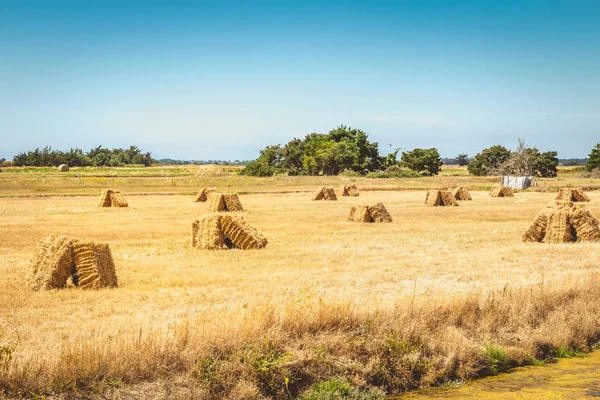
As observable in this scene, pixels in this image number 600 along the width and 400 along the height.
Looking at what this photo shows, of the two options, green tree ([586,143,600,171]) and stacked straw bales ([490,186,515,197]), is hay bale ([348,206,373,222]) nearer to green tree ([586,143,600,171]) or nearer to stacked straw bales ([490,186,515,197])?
stacked straw bales ([490,186,515,197])


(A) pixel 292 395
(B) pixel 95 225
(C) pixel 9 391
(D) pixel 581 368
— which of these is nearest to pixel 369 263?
(D) pixel 581 368

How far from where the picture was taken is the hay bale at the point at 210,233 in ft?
72.6

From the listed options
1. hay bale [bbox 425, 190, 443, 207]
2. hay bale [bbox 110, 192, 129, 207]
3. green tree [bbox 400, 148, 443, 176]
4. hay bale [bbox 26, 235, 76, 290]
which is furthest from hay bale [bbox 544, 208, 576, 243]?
green tree [bbox 400, 148, 443, 176]

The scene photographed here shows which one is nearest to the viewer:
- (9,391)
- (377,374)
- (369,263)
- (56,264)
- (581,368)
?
(9,391)

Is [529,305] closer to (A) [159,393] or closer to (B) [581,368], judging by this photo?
(B) [581,368]

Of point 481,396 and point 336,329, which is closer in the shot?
point 481,396

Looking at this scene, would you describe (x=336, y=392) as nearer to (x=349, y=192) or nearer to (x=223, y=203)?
(x=223, y=203)

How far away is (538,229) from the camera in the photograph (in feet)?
77.7

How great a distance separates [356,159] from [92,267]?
109 meters

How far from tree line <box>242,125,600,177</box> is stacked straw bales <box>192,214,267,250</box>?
294 ft

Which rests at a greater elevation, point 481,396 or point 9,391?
point 9,391

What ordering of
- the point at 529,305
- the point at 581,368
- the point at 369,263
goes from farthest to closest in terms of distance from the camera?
the point at 369,263
the point at 529,305
the point at 581,368

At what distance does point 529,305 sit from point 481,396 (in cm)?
294

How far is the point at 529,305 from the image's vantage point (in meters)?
11.8
